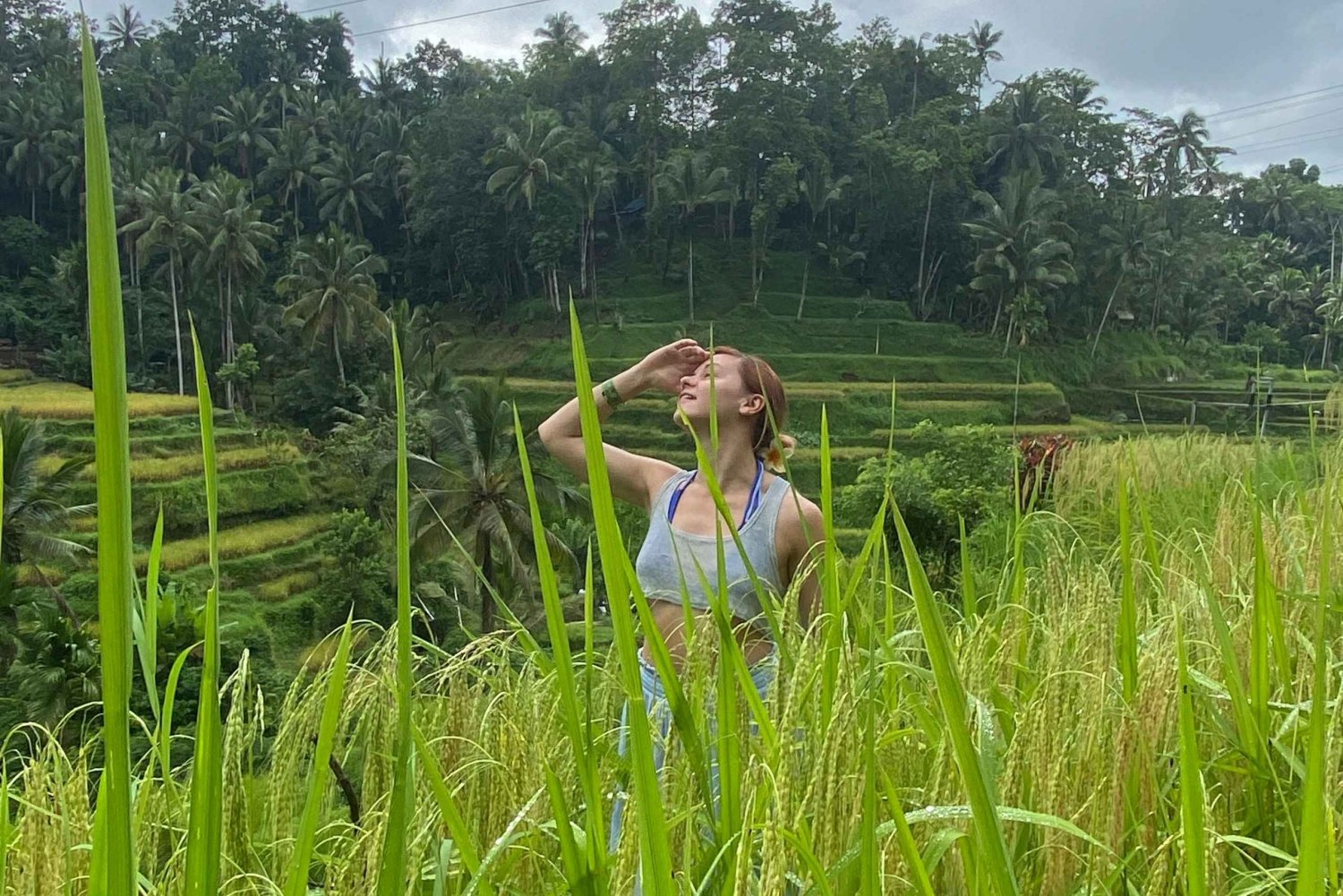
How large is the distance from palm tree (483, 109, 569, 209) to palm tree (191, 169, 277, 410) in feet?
22.4

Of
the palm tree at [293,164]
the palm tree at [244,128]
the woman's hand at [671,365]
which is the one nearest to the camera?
the woman's hand at [671,365]

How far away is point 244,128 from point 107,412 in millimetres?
37923

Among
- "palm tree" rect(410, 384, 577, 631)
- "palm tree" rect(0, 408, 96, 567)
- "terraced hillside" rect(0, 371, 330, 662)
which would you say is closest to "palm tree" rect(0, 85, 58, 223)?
"terraced hillside" rect(0, 371, 330, 662)

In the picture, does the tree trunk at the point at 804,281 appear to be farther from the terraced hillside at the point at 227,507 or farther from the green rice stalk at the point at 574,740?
the green rice stalk at the point at 574,740

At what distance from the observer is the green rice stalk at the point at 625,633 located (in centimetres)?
38

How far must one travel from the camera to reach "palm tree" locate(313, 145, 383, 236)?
32531mm

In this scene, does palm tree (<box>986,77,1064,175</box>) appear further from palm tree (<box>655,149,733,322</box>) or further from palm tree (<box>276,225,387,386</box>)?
palm tree (<box>276,225,387,386</box>)

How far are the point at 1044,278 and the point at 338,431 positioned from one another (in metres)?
19.4

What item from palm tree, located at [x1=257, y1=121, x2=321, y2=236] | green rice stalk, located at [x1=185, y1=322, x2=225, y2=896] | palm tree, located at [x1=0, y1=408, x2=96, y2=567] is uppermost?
palm tree, located at [x1=257, y1=121, x2=321, y2=236]

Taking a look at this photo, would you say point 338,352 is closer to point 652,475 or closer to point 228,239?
point 228,239

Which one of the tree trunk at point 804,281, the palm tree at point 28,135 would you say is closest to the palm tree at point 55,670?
the tree trunk at point 804,281

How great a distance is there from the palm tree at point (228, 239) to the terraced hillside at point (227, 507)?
484 cm

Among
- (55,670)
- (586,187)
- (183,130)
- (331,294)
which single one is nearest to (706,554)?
(55,670)

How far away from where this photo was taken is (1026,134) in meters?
33.0
